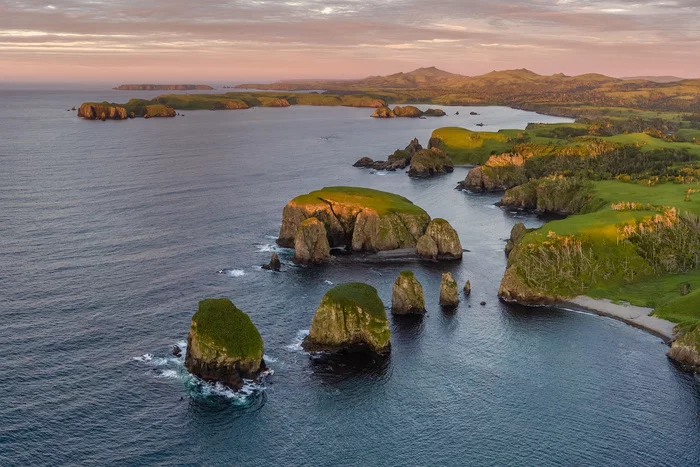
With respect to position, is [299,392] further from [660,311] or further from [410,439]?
[660,311]

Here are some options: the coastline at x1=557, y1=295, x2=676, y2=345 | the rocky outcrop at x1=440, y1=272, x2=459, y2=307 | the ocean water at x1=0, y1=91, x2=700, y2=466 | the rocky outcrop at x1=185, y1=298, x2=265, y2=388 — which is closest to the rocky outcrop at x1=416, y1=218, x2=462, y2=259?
the ocean water at x1=0, y1=91, x2=700, y2=466

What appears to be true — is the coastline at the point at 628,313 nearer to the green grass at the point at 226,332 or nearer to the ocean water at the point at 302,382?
the ocean water at the point at 302,382

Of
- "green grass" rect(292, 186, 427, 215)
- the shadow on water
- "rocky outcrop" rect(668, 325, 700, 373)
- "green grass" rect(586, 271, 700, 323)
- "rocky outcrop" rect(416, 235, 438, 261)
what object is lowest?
the shadow on water

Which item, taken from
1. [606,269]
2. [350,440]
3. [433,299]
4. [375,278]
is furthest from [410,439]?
[606,269]

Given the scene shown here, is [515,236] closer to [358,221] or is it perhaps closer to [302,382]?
[358,221]

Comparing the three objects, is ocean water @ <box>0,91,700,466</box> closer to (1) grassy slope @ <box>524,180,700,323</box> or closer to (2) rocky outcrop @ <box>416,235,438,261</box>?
(2) rocky outcrop @ <box>416,235,438,261</box>

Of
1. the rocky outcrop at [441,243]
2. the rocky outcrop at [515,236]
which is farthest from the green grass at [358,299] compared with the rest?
the rocky outcrop at [515,236]

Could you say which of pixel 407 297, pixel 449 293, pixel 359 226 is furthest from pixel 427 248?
pixel 407 297
